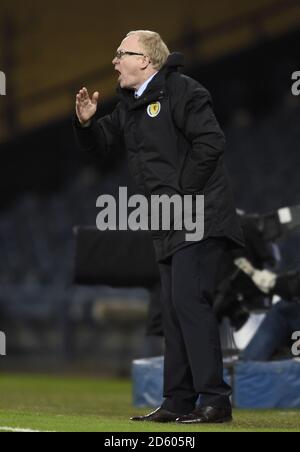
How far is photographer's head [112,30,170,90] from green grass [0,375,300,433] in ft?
4.62

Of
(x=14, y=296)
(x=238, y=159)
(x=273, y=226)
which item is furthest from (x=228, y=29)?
(x=273, y=226)

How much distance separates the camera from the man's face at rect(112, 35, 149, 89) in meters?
5.18

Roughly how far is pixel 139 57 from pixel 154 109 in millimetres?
221

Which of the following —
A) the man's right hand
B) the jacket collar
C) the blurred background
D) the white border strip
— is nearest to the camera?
the white border strip

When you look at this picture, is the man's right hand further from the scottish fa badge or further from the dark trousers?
the dark trousers

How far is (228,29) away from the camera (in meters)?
17.8

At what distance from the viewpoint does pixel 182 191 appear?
5.10 m

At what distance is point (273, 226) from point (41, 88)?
12.5 m

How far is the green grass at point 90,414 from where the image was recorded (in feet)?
15.9

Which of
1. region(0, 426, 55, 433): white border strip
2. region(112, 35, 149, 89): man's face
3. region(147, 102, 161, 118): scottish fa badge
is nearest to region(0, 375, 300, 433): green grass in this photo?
region(0, 426, 55, 433): white border strip

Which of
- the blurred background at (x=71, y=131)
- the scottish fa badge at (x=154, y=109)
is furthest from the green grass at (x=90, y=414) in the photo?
the blurred background at (x=71, y=131)
